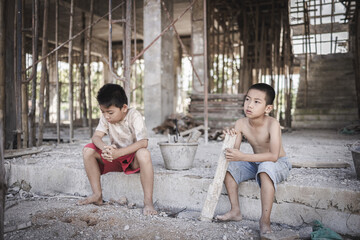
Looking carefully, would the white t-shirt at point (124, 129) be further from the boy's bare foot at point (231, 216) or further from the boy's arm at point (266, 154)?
the boy's bare foot at point (231, 216)

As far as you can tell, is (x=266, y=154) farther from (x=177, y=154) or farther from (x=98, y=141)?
(x=98, y=141)

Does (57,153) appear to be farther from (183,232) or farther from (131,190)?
(183,232)

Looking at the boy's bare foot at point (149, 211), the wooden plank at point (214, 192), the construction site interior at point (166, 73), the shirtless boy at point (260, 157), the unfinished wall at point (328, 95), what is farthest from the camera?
the unfinished wall at point (328, 95)

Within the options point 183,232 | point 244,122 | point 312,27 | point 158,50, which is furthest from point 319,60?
point 183,232

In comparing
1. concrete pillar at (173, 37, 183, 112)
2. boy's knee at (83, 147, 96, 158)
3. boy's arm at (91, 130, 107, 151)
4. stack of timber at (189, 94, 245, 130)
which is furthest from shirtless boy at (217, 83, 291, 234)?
concrete pillar at (173, 37, 183, 112)

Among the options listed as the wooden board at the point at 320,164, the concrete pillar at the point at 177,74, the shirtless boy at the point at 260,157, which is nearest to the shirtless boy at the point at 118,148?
the shirtless boy at the point at 260,157

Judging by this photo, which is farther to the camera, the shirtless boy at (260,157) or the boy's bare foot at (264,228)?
the shirtless boy at (260,157)

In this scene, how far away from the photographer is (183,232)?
2.21m

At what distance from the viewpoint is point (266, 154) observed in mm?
2309

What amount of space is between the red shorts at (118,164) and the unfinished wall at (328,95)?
782cm

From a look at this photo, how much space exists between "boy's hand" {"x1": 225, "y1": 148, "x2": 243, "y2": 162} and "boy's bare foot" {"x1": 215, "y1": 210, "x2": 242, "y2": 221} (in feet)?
1.41

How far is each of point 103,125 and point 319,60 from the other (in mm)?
11828

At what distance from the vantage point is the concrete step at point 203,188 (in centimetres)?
225

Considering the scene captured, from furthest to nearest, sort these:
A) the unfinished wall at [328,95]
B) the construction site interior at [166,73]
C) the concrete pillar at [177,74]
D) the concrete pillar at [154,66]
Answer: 1. the concrete pillar at [177,74]
2. the unfinished wall at [328,95]
3. the concrete pillar at [154,66]
4. the construction site interior at [166,73]
